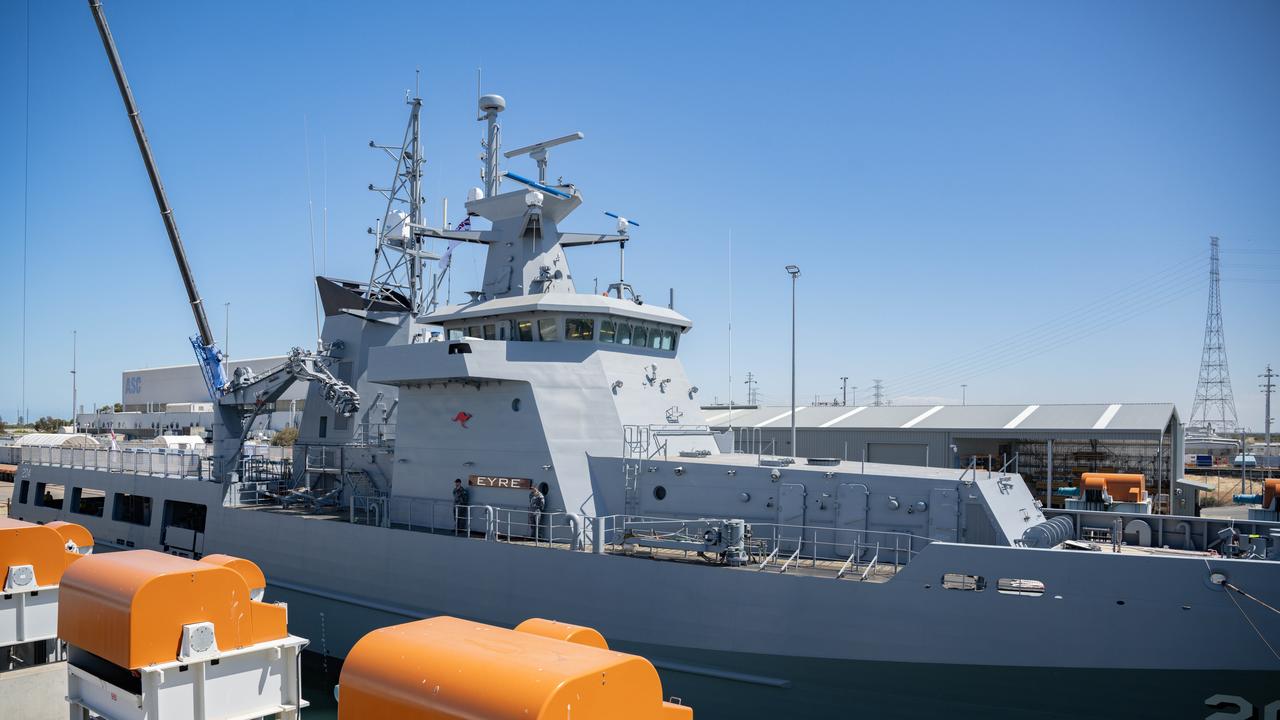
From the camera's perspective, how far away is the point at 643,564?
10484 millimetres

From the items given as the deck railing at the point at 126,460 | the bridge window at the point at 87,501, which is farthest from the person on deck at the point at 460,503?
the bridge window at the point at 87,501

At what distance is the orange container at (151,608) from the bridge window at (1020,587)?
289 inches

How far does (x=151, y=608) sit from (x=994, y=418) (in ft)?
80.2

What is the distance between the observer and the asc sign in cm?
1262

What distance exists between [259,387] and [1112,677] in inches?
666

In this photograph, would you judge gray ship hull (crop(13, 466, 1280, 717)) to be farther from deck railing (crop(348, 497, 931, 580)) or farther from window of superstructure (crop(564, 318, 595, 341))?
window of superstructure (crop(564, 318, 595, 341))

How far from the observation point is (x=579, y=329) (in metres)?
13.3

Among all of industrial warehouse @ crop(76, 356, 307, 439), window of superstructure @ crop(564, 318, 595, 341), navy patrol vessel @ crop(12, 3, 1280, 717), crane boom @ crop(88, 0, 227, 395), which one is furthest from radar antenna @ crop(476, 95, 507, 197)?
industrial warehouse @ crop(76, 356, 307, 439)

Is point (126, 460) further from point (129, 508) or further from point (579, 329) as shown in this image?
point (579, 329)

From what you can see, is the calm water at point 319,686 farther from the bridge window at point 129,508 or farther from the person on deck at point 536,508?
the bridge window at point 129,508

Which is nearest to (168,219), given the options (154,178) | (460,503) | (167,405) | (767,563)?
(154,178)

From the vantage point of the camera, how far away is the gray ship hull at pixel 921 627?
8.00 metres

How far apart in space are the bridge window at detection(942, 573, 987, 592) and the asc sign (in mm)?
6249

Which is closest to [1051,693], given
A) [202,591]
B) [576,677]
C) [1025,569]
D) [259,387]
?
[1025,569]
